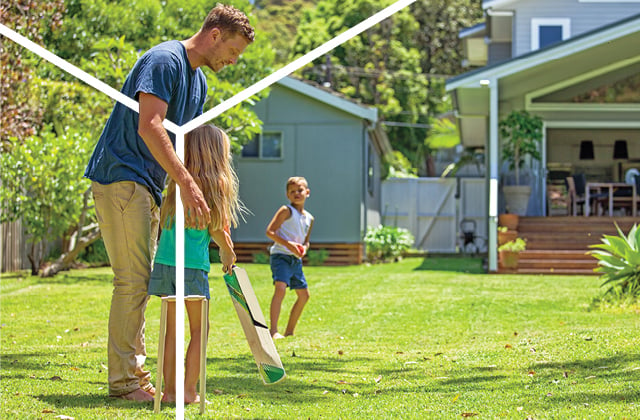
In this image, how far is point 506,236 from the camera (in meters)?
14.5

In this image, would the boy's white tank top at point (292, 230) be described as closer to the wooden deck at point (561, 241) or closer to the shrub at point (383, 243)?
the wooden deck at point (561, 241)

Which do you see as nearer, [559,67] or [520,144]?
[520,144]

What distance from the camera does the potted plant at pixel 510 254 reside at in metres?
14.1

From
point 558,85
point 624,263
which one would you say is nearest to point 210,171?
point 624,263

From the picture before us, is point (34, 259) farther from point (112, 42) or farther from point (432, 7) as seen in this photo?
point (432, 7)

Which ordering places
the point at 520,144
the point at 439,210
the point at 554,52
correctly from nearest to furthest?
1. the point at 554,52
2. the point at 520,144
3. the point at 439,210

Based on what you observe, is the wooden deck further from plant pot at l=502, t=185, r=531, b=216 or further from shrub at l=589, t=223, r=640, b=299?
shrub at l=589, t=223, r=640, b=299

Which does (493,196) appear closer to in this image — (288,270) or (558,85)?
(558,85)

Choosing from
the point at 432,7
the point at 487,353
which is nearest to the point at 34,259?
the point at 487,353

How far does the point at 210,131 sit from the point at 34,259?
10400 mm

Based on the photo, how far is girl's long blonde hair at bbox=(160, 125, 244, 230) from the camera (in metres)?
4.12

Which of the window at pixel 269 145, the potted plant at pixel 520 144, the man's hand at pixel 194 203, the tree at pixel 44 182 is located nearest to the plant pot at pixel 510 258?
the potted plant at pixel 520 144

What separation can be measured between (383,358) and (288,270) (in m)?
1.70

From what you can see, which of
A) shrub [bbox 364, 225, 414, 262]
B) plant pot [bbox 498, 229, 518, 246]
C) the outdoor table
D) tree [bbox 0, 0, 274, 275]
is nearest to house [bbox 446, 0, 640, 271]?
plant pot [bbox 498, 229, 518, 246]
